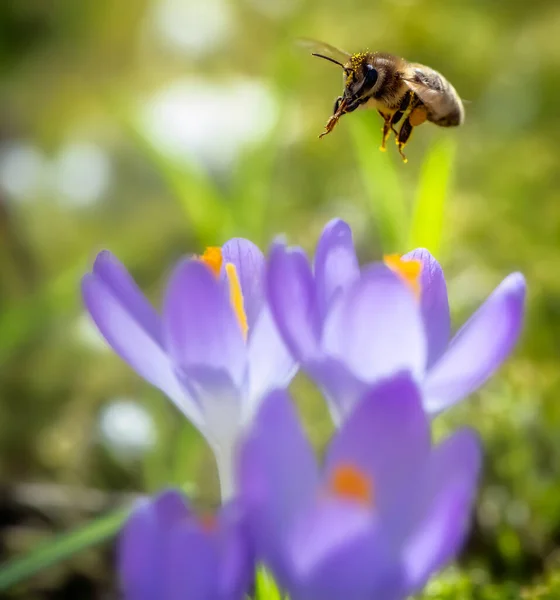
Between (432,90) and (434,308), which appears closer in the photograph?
(434,308)

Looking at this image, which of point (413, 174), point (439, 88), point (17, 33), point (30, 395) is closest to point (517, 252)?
point (413, 174)

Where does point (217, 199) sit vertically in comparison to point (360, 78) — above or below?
below

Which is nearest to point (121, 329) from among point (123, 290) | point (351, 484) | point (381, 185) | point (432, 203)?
point (123, 290)

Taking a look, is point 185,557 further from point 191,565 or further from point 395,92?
point 395,92

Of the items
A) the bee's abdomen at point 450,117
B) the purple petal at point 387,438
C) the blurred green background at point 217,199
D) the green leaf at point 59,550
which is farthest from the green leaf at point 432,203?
the purple petal at point 387,438

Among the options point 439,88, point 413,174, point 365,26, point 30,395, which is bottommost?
point 30,395

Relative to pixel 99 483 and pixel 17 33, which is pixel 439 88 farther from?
pixel 17 33
